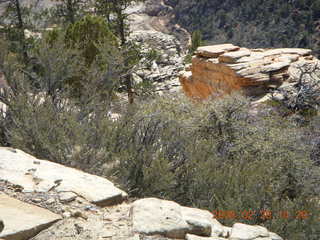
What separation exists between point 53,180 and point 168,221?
1.32 m

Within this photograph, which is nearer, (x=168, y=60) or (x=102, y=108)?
(x=102, y=108)

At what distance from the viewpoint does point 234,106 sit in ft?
38.0

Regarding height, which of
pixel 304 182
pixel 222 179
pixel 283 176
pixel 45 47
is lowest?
pixel 304 182

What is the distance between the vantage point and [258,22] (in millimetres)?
61344

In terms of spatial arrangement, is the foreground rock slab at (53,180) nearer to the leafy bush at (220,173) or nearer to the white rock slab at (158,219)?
the white rock slab at (158,219)

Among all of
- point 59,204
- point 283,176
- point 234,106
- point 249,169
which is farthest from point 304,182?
point 59,204

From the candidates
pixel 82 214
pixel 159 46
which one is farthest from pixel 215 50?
pixel 159 46

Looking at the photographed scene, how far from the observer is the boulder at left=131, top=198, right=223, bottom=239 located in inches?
158

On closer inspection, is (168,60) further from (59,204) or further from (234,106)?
(59,204)

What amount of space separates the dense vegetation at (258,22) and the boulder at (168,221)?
50.5 meters

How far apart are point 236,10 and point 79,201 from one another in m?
65.8

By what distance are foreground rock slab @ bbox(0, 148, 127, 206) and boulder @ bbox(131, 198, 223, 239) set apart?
0.37 meters

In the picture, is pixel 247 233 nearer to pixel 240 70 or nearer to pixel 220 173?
pixel 220 173

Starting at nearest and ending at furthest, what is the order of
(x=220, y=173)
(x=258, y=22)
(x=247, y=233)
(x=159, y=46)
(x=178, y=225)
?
(x=178, y=225) → (x=247, y=233) → (x=220, y=173) → (x=159, y=46) → (x=258, y=22)
